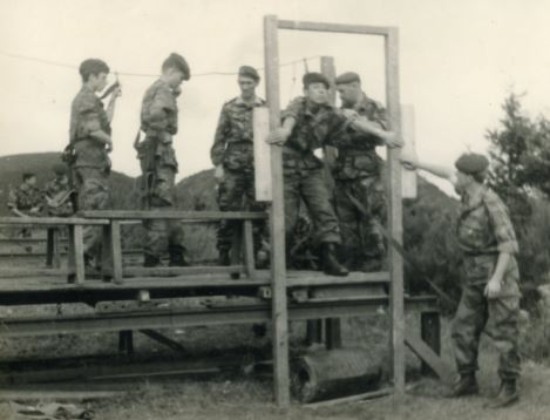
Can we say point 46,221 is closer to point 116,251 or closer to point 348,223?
point 116,251

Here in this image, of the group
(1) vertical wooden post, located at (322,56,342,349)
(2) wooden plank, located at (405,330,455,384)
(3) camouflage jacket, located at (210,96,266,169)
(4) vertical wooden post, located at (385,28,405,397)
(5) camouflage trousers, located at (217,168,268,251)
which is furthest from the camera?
(1) vertical wooden post, located at (322,56,342,349)

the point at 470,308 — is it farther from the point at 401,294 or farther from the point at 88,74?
the point at 88,74

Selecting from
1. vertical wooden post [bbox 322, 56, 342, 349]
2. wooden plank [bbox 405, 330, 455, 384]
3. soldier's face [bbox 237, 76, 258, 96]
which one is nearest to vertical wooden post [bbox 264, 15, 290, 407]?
wooden plank [bbox 405, 330, 455, 384]

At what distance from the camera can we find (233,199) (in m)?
9.48

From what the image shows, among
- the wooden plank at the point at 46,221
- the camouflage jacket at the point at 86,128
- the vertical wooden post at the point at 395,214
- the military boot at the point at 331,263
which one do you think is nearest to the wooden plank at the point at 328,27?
the vertical wooden post at the point at 395,214

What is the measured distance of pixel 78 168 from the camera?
908 centimetres

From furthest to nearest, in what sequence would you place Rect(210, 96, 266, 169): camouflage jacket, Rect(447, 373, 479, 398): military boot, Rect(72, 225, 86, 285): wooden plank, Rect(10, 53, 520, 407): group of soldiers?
Rect(210, 96, 266, 169): camouflage jacket < Rect(447, 373, 479, 398): military boot < Rect(10, 53, 520, 407): group of soldiers < Rect(72, 225, 86, 285): wooden plank

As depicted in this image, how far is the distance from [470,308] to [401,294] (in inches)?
35.3

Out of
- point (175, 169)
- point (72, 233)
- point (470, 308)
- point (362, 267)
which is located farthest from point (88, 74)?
point (470, 308)

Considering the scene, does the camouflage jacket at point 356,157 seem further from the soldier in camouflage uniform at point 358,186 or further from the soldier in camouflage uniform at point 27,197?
the soldier in camouflage uniform at point 27,197

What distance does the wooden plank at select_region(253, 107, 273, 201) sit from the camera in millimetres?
7848

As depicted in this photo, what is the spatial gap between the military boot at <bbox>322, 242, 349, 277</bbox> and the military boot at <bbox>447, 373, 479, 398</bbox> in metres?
1.52

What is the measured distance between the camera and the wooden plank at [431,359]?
29.3 ft

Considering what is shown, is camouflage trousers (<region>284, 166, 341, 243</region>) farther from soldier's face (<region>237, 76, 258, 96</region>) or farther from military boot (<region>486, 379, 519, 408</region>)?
military boot (<region>486, 379, 519, 408</region>)
